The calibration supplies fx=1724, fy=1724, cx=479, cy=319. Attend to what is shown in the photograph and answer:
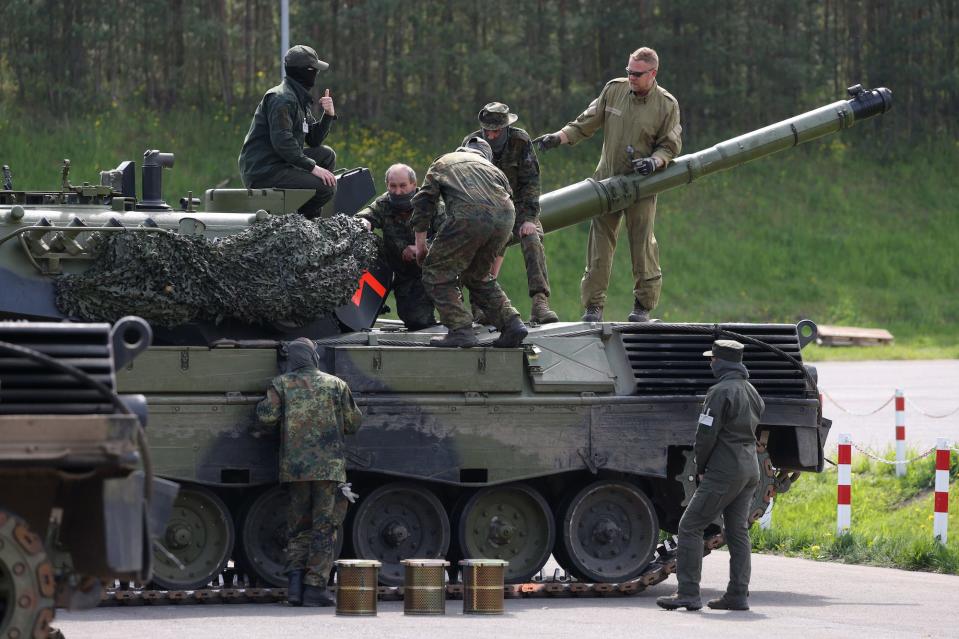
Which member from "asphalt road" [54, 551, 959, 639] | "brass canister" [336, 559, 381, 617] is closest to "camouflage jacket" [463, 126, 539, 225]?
"asphalt road" [54, 551, 959, 639]

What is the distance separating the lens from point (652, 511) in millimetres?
12945

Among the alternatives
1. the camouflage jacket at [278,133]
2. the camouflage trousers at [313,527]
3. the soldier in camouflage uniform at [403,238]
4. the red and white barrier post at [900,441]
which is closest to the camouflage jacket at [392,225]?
the soldier in camouflage uniform at [403,238]

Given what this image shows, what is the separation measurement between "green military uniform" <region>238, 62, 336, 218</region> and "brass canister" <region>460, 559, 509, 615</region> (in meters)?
3.55

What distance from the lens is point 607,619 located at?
1100 centimetres

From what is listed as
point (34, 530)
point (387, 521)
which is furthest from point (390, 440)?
point (34, 530)

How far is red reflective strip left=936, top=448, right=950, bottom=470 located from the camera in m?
14.0

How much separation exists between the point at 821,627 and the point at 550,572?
3.59 meters

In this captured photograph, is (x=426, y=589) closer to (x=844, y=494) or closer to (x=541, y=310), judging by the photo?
(x=541, y=310)

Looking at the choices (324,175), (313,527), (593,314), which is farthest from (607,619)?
(324,175)

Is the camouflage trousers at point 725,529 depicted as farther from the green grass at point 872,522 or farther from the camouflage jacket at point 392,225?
the camouflage jacket at point 392,225

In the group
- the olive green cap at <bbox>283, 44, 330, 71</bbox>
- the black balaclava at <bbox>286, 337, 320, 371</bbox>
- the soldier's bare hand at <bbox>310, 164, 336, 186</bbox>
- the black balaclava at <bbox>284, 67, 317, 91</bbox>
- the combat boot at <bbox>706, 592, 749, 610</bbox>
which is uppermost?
the olive green cap at <bbox>283, 44, 330, 71</bbox>

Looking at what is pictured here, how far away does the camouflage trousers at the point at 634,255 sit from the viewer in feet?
46.7

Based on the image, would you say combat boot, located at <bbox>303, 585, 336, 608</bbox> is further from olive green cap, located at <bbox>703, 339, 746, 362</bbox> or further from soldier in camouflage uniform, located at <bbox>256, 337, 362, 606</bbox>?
olive green cap, located at <bbox>703, 339, 746, 362</bbox>

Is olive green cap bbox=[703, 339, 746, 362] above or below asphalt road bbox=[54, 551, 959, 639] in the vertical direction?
above
